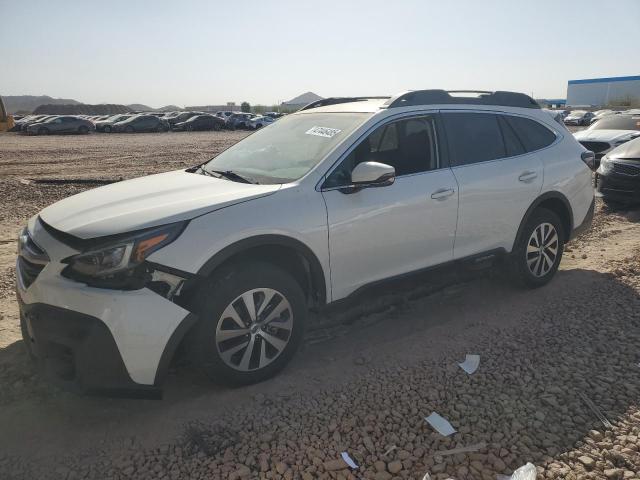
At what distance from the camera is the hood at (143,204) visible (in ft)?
9.46

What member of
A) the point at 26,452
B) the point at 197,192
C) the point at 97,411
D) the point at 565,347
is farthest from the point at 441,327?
the point at 26,452

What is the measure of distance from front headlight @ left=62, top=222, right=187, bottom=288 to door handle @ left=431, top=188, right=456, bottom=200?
213cm

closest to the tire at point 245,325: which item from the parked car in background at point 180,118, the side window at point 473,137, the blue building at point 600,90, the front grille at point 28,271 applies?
the front grille at point 28,271

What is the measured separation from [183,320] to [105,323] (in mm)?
399

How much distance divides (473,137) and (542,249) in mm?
1381

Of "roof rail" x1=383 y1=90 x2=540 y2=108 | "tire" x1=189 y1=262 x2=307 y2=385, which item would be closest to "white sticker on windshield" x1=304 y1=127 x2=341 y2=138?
"roof rail" x1=383 y1=90 x2=540 y2=108

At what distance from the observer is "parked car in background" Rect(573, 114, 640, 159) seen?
11.9 meters

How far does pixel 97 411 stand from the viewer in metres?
3.11

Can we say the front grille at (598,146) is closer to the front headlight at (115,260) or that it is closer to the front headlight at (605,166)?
the front headlight at (605,166)

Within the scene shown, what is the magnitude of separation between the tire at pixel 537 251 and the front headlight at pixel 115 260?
11.0 ft

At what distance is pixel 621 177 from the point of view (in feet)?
27.6

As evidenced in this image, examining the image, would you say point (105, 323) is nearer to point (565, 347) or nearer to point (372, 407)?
point (372, 407)

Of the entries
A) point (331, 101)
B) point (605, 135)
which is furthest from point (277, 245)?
point (605, 135)

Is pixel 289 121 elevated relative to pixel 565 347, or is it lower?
elevated
